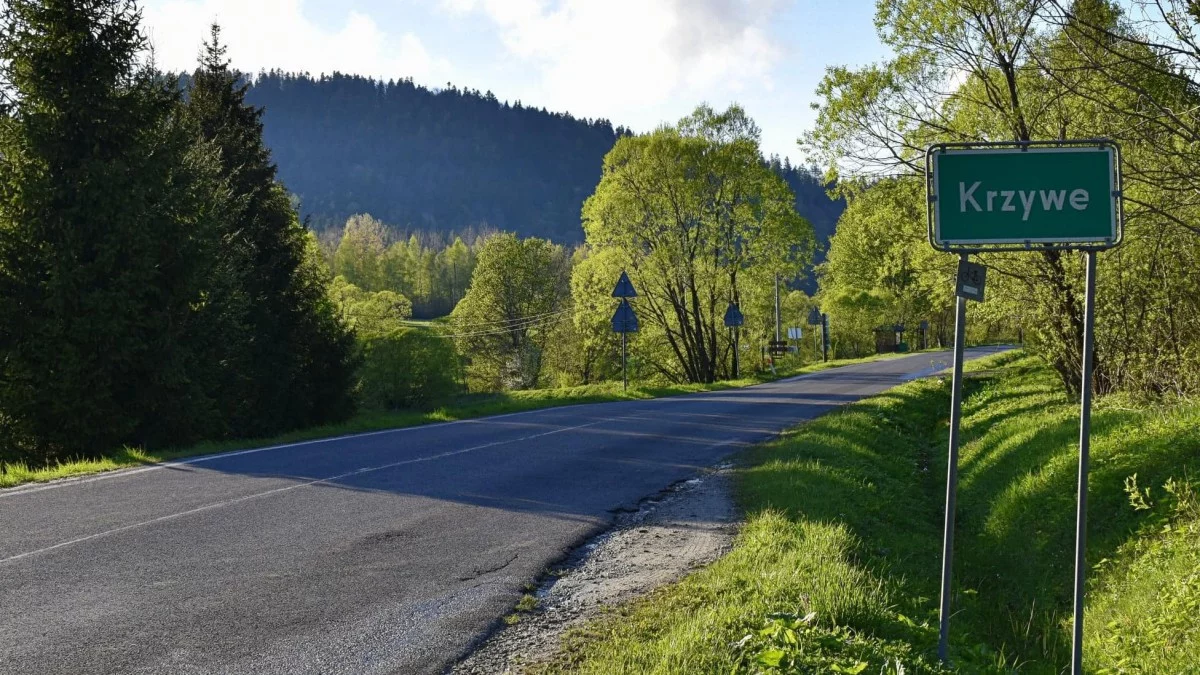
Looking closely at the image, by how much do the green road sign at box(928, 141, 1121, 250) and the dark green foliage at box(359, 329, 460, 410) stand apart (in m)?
47.9

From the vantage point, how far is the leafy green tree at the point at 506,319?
63000mm

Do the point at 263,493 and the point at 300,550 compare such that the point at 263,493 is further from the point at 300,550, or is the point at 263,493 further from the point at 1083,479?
the point at 1083,479

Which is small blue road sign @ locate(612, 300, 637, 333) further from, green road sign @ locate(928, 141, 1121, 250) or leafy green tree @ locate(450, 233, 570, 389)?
leafy green tree @ locate(450, 233, 570, 389)

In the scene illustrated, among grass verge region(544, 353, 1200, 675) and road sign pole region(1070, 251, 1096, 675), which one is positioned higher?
road sign pole region(1070, 251, 1096, 675)

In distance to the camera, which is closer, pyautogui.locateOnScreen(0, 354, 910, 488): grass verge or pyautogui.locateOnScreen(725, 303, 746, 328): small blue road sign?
pyautogui.locateOnScreen(0, 354, 910, 488): grass verge

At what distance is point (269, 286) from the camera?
25.4 metres

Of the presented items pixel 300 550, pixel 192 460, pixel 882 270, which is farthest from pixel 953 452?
pixel 882 270

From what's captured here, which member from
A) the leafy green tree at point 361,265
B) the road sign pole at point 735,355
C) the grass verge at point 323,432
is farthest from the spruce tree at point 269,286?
the leafy green tree at point 361,265

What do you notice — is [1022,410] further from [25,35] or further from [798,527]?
[25,35]

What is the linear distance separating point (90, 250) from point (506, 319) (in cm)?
4863

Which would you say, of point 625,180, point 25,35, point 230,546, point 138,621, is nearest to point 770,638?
point 138,621

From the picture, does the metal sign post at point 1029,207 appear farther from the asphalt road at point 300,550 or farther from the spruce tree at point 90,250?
the spruce tree at point 90,250

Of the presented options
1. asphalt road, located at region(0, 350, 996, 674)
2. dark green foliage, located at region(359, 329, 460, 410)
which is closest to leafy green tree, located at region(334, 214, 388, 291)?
dark green foliage, located at region(359, 329, 460, 410)

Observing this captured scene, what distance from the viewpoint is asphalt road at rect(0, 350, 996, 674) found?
4.76 meters
